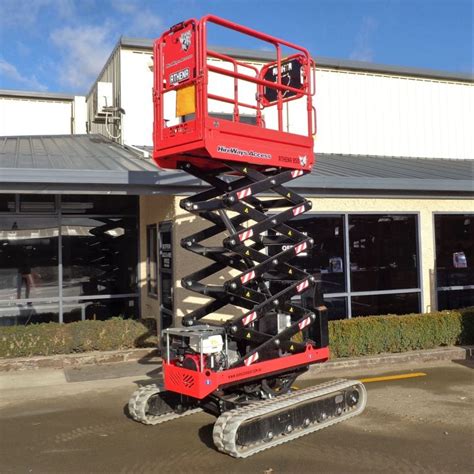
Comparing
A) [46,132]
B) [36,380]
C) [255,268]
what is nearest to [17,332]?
[36,380]

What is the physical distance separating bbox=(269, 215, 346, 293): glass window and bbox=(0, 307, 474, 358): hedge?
110 cm

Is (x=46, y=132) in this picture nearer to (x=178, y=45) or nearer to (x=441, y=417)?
(x=178, y=45)

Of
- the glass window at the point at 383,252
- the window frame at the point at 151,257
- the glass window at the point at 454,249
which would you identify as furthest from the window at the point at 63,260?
the glass window at the point at 454,249

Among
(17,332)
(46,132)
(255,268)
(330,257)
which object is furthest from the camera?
(46,132)

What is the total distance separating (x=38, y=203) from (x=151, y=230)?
2221mm

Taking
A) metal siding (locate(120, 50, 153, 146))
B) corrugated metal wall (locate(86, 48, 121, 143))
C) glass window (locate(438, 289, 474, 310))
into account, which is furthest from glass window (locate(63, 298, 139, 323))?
glass window (locate(438, 289, 474, 310))

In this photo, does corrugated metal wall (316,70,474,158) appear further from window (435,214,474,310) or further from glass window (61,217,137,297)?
glass window (61,217,137,297)

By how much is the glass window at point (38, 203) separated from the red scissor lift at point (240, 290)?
520cm

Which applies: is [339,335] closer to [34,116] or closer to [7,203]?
[7,203]

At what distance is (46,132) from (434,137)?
11.1 m

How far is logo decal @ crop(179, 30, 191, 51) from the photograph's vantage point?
227 inches

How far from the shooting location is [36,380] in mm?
8047

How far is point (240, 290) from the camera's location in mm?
5773

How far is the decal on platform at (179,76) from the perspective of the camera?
5767mm
